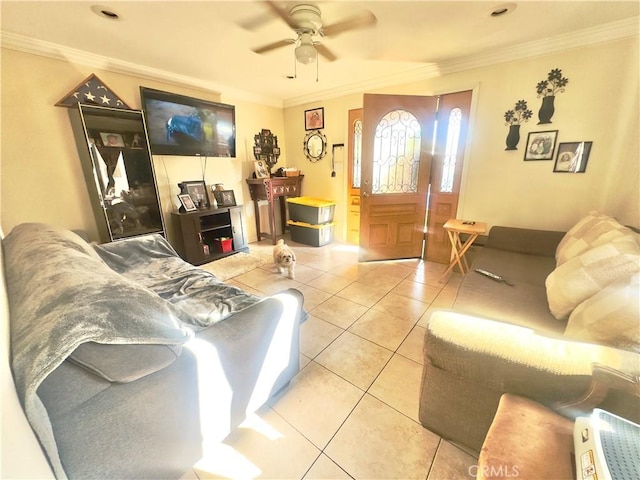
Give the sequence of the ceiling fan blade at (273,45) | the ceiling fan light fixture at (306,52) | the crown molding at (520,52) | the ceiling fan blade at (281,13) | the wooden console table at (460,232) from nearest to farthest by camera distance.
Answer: the ceiling fan blade at (281,13) < the ceiling fan light fixture at (306,52) < the crown molding at (520,52) < the ceiling fan blade at (273,45) < the wooden console table at (460,232)

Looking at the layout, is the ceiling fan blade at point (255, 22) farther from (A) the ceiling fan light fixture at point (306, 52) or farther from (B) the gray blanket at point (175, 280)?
(B) the gray blanket at point (175, 280)

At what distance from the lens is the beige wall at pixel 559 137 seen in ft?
7.14

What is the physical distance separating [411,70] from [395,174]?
127 centimetres

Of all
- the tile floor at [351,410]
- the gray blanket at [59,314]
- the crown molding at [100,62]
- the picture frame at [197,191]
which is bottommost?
the tile floor at [351,410]

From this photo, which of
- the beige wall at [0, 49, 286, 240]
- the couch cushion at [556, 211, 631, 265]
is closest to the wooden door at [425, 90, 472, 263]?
the couch cushion at [556, 211, 631, 265]

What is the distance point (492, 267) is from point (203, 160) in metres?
3.79

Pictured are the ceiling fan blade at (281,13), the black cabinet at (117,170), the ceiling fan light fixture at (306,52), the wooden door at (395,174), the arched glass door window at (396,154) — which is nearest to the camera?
the ceiling fan blade at (281,13)

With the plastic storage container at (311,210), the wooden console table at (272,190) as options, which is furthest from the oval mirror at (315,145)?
the plastic storage container at (311,210)

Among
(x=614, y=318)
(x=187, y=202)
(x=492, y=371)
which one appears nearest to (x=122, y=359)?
(x=492, y=371)

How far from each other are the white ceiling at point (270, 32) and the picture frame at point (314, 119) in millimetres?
1005

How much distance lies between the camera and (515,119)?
8.66 feet

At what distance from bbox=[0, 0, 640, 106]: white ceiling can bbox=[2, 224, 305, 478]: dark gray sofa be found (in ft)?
5.91

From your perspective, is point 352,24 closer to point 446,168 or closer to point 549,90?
point 446,168

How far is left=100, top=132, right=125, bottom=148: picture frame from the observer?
101 inches
